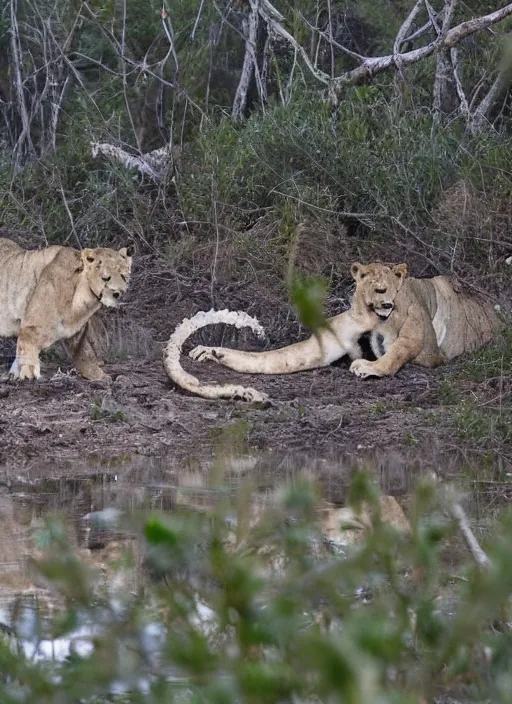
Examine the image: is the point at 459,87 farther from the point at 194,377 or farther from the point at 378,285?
the point at 194,377

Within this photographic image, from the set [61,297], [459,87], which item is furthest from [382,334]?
[459,87]

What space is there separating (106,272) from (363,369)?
1.89 metres

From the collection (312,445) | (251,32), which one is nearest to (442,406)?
(312,445)

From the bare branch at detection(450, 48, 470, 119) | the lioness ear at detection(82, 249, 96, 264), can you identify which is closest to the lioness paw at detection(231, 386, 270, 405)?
the lioness ear at detection(82, 249, 96, 264)

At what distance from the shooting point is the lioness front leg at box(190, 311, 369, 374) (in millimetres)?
9844

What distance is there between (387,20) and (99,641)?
12618 mm

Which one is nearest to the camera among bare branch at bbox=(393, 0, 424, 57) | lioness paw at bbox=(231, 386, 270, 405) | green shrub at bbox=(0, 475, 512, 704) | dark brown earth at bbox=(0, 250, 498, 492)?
green shrub at bbox=(0, 475, 512, 704)

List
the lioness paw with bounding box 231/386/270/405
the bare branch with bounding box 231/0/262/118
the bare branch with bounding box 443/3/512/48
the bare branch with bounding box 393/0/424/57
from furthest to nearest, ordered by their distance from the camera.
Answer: the bare branch with bounding box 231/0/262/118, the bare branch with bounding box 393/0/424/57, the bare branch with bounding box 443/3/512/48, the lioness paw with bounding box 231/386/270/405

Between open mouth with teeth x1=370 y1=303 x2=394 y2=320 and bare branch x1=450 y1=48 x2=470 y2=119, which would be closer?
open mouth with teeth x1=370 y1=303 x2=394 y2=320

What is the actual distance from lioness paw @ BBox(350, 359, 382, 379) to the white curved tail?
0.72 meters

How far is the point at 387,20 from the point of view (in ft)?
47.3

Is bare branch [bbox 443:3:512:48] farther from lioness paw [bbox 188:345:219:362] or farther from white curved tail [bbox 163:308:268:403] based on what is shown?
lioness paw [bbox 188:345:219:362]

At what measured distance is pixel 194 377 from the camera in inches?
A: 369

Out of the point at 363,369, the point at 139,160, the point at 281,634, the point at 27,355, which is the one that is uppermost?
the point at 281,634
